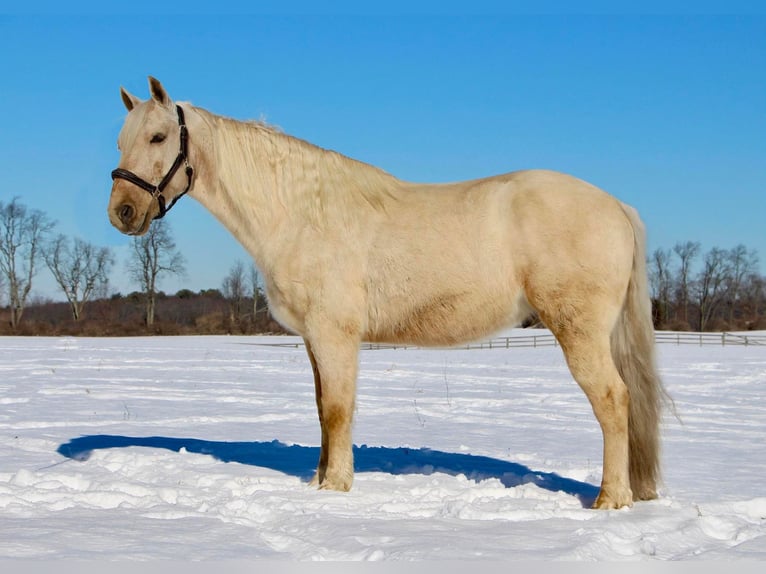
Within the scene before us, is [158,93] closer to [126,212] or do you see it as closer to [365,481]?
[126,212]

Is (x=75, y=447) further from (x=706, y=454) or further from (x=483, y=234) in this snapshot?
(x=706, y=454)

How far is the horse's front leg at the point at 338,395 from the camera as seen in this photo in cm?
497

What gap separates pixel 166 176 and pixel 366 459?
9.79 ft

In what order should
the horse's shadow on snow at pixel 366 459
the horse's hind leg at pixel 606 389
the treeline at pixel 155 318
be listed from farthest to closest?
the treeline at pixel 155 318 → the horse's shadow on snow at pixel 366 459 → the horse's hind leg at pixel 606 389

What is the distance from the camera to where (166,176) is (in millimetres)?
5211

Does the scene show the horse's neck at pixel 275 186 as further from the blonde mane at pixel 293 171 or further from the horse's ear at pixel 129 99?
the horse's ear at pixel 129 99

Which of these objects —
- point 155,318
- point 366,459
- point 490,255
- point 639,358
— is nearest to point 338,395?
point 490,255

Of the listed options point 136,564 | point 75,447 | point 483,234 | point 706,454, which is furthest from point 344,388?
point 706,454

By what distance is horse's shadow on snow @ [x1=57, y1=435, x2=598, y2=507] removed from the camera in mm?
5519

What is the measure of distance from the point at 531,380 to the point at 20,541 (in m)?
13.8

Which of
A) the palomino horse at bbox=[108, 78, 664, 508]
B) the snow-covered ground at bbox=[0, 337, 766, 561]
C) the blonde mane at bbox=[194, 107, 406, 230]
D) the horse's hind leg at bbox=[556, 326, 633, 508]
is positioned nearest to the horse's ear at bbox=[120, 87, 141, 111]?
the palomino horse at bbox=[108, 78, 664, 508]

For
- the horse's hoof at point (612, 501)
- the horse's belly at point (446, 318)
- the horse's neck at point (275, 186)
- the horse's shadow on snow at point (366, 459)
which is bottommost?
the horse's shadow on snow at point (366, 459)

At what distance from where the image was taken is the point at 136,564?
2967 millimetres

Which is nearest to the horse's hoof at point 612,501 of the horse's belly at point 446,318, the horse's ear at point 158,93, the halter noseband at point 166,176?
the horse's belly at point 446,318
